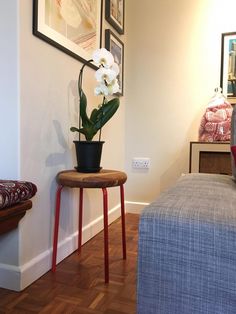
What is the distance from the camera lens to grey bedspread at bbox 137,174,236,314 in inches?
23.0

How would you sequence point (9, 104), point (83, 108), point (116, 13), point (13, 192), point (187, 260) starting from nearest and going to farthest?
1. point (187, 260)
2. point (13, 192)
3. point (9, 104)
4. point (83, 108)
5. point (116, 13)

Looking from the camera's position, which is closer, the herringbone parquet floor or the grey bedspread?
the grey bedspread

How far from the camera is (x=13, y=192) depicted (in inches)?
39.6

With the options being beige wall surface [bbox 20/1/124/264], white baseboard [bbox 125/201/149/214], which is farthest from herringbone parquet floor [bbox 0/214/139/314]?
white baseboard [bbox 125/201/149/214]

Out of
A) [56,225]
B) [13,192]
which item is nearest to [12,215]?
[13,192]

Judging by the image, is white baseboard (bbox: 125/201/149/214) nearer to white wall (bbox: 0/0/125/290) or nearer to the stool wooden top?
white wall (bbox: 0/0/125/290)

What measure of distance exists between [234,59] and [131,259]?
162 centimetres

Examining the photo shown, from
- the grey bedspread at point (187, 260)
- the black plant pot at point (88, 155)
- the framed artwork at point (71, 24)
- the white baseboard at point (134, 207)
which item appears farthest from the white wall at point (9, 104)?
the white baseboard at point (134, 207)

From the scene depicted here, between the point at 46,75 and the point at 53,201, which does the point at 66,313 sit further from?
the point at 46,75

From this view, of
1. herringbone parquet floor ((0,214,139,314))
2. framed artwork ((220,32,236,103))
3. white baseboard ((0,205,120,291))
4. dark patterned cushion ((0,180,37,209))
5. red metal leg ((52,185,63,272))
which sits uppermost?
framed artwork ((220,32,236,103))

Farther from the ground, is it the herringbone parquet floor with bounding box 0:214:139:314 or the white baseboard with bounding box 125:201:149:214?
the white baseboard with bounding box 125:201:149:214

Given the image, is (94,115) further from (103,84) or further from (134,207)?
(134,207)

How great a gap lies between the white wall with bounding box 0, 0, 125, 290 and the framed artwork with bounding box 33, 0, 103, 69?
4 cm

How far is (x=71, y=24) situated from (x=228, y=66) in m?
1.26
